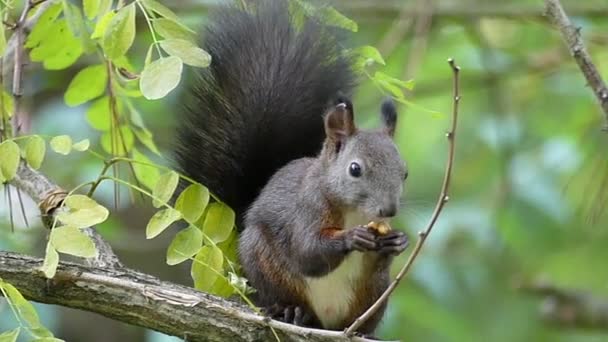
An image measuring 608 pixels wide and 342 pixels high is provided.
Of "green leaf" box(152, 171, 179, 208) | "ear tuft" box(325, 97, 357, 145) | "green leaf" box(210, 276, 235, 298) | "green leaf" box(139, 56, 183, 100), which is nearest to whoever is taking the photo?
"green leaf" box(139, 56, 183, 100)

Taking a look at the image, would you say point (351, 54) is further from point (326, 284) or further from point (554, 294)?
point (554, 294)

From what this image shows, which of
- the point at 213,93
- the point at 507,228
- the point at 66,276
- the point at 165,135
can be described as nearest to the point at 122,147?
the point at 213,93

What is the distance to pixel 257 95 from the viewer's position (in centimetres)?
255

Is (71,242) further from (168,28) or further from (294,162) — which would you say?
(294,162)

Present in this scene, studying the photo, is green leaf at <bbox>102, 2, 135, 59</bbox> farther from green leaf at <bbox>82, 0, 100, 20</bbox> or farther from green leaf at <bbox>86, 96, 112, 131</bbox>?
green leaf at <bbox>86, 96, 112, 131</bbox>

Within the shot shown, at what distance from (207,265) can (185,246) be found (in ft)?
0.16

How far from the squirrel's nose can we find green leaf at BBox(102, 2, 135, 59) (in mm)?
516

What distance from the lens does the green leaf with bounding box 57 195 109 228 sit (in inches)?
74.5

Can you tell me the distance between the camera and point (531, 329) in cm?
427

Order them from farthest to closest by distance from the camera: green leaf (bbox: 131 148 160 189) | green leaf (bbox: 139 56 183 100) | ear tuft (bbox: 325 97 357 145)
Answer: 1. green leaf (bbox: 131 148 160 189)
2. ear tuft (bbox: 325 97 357 145)
3. green leaf (bbox: 139 56 183 100)

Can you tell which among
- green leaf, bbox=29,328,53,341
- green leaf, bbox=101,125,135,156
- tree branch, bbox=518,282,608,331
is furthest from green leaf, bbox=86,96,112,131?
tree branch, bbox=518,282,608,331

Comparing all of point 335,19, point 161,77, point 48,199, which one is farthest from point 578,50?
point 48,199

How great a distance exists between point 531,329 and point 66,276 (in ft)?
8.36

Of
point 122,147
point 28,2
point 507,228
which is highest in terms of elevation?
point 28,2
